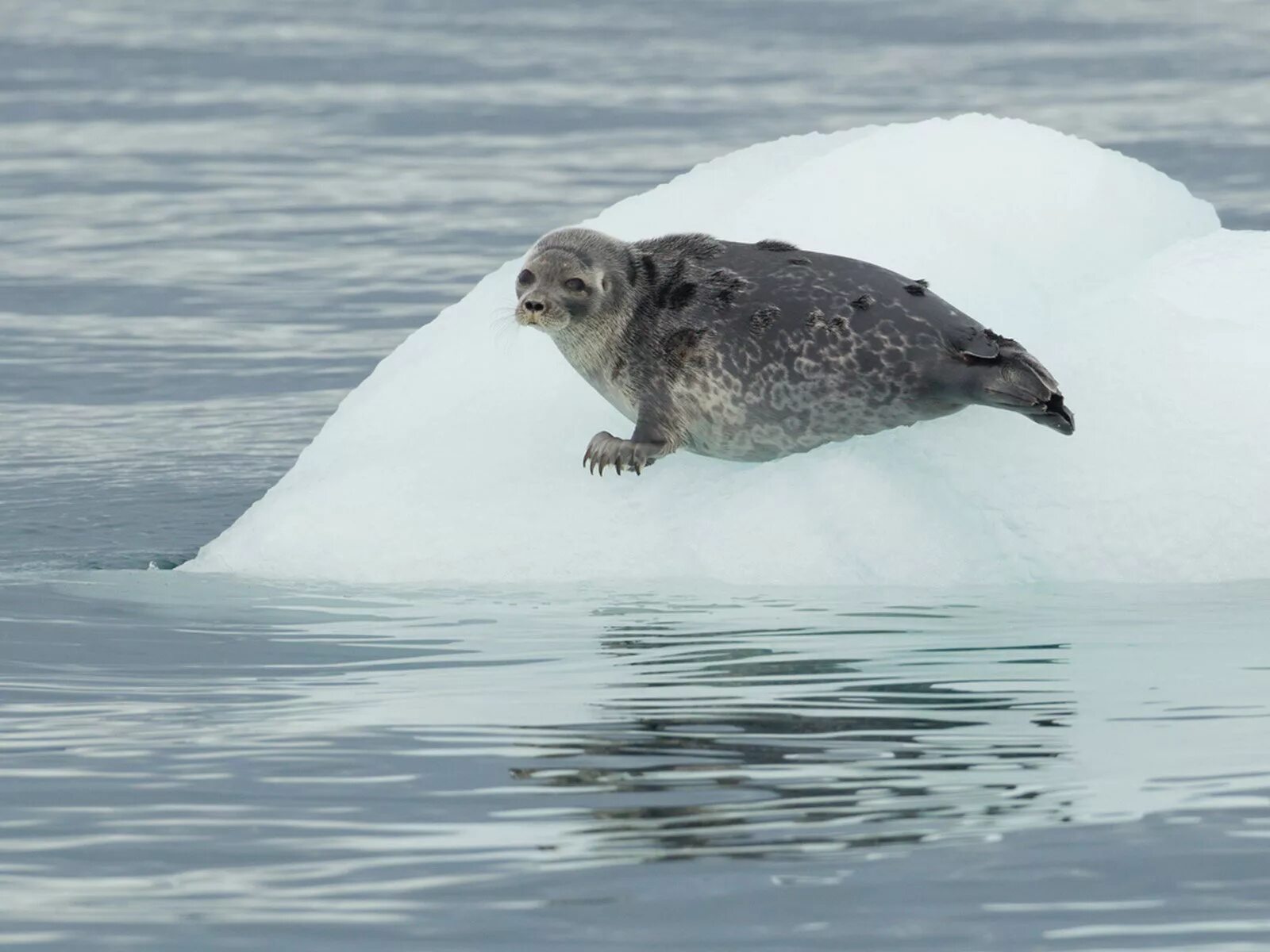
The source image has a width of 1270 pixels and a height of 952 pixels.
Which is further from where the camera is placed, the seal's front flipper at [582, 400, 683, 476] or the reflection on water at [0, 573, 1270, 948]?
the seal's front flipper at [582, 400, 683, 476]

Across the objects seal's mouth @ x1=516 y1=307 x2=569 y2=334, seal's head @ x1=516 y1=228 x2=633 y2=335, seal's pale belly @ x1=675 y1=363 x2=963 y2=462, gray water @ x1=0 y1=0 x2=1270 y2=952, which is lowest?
gray water @ x1=0 y1=0 x2=1270 y2=952

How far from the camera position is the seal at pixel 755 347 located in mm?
8227

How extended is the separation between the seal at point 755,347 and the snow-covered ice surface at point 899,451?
5.3 inches

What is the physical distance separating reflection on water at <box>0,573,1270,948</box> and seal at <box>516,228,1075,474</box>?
0.71 metres

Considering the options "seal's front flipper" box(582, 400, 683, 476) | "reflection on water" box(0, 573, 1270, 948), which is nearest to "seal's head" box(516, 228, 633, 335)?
"seal's front flipper" box(582, 400, 683, 476)

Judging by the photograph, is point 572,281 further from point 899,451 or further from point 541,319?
point 899,451

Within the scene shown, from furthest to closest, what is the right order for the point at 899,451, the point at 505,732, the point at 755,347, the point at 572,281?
the point at 572,281 → the point at 755,347 → the point at 899,451 → the point at 505,732

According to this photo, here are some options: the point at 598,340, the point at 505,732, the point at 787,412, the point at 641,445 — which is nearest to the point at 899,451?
the point at 787,412

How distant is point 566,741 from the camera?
6.15m

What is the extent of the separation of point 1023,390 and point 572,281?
5.18 ft

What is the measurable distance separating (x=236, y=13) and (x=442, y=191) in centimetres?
1081

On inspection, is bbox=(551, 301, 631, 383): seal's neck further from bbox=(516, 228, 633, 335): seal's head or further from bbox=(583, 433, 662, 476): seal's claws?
bbox=(583, 433, 662, 476): seal's claws

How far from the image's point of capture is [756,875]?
16.5 feet

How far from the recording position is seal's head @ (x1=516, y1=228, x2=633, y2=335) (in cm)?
848
